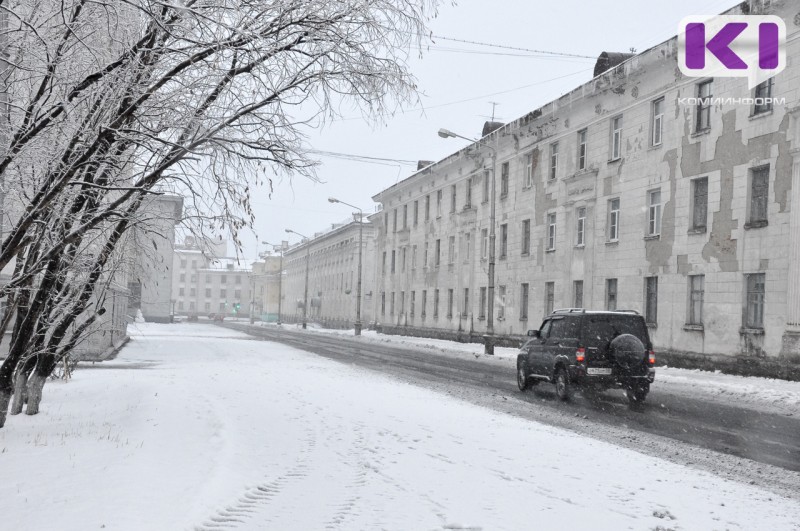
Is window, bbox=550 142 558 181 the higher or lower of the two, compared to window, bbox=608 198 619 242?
higher

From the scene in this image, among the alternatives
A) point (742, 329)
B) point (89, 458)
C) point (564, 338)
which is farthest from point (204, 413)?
point (742, 329)

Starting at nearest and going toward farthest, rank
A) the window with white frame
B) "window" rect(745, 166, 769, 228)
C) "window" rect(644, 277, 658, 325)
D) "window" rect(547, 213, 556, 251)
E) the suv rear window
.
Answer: the suv rear window, "window" rect(745, 166, 769, 228), "window" rect(644, 277, 658, 325), "window" rect(547, 213, 556, 251), the window with white frame

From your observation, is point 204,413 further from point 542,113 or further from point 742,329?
point 542,113

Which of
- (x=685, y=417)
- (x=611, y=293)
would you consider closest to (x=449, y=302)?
→ (x=611, y=293)

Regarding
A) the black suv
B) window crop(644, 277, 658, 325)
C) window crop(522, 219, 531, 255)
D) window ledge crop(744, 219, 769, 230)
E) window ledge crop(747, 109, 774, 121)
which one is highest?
window ledge crop(747, 109, 774, 121)

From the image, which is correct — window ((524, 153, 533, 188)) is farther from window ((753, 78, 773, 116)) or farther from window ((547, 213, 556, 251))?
window ((753, 78, 773, 116))

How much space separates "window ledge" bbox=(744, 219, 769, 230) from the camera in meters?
22.8

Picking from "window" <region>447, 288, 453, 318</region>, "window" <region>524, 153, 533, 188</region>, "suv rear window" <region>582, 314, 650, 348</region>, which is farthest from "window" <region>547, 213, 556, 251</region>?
"suv rear window" <region>582, 314, 650, 348</region>

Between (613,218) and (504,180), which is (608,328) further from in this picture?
(504,180)

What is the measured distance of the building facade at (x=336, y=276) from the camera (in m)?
81.1

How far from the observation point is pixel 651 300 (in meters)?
28.3

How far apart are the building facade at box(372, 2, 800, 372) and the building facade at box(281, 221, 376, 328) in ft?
110

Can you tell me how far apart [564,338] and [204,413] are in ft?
25.0

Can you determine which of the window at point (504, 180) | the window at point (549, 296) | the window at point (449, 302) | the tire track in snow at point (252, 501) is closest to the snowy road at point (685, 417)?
the tire track in snow at point (252, 501)
